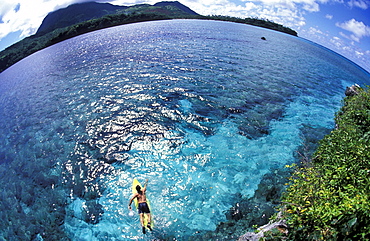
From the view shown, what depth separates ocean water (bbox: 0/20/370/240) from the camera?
10.4 m

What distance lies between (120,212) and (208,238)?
16.8 feet

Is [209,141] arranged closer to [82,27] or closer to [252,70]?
[252,70]

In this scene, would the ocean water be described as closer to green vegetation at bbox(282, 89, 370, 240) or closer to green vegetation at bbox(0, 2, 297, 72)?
green vegetation at bbox(282, 89, 370, 240)

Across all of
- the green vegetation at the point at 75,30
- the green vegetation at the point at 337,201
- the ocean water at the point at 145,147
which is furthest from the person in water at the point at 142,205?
the green vegetation at the point at 75,30

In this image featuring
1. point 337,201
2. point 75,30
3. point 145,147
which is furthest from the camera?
point 75,30

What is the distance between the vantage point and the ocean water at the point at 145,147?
34.0 feet

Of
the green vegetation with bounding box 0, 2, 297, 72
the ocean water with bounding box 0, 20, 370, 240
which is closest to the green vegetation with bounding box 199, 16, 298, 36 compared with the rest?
the green vegetation with bounding box 0, 2, 297, 72

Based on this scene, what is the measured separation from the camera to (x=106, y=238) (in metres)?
9.32

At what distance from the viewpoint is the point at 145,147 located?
47.4 feet

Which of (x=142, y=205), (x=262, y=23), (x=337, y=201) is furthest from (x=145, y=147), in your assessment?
(x=262, y=23)

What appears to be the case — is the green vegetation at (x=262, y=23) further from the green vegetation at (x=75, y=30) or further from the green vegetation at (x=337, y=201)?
the green vegetation at (x=337, y=201)

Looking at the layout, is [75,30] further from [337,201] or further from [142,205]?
[337,201]

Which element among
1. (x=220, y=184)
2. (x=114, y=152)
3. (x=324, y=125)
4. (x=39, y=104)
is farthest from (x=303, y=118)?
(x=39, y=104)

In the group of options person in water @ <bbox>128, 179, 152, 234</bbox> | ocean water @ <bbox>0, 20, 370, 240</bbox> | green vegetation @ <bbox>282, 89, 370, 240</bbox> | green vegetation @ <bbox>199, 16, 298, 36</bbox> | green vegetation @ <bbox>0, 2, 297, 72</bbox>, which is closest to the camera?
green vegetation @ <bbox>282, 89, 370, 240</bbox>
